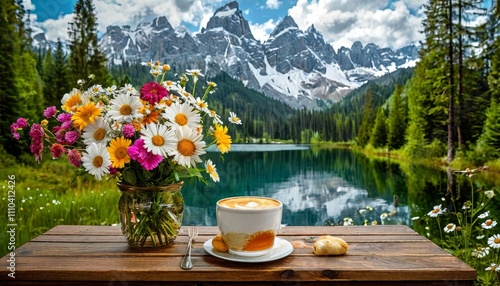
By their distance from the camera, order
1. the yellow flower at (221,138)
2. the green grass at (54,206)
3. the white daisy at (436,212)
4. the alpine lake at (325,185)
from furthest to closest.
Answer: the alpine lake at (325,185)
the green grass at (54,206)
the white daisy at (436,212)
the yellow flower at (221,138)

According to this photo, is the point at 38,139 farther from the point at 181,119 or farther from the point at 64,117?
the point at 181,119

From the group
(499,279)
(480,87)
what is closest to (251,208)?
(499,279)

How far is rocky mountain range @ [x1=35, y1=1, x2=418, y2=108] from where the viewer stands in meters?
5.88

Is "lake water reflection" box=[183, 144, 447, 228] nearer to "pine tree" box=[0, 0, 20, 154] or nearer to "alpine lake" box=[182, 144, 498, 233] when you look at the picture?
"alpine lake" box=[182, 144, 498, 233]

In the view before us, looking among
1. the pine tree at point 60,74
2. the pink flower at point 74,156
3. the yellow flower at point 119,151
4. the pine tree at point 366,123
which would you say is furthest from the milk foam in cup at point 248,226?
the pine tree at point 60,74

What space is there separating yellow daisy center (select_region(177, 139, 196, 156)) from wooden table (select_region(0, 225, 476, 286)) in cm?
23

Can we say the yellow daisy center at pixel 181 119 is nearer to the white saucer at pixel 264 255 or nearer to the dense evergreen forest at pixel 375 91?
the white saucer at pixel 264 255

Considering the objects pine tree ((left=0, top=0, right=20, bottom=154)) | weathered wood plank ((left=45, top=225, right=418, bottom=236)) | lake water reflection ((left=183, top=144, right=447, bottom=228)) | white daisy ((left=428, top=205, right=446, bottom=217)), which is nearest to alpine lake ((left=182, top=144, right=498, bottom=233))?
lake water reflection ((left=183, top=144, right=447, bottom=228))

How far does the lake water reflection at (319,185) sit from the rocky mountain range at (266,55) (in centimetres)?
104

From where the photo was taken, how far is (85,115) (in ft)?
3.37

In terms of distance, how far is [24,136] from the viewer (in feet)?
16.5

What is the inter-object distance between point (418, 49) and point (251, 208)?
607cm

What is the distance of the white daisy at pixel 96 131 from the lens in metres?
1.03

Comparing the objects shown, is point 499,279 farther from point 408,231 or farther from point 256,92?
point 256,92
